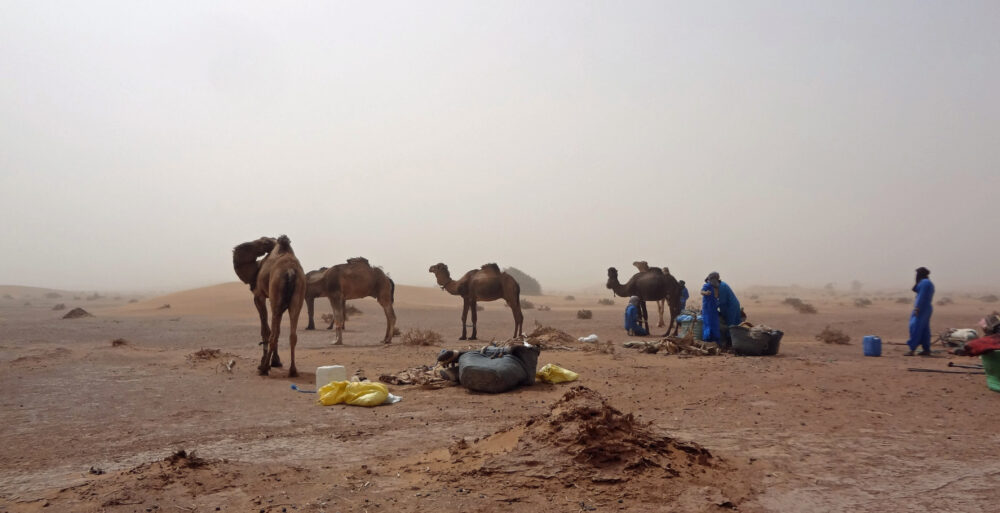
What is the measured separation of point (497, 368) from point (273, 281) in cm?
485

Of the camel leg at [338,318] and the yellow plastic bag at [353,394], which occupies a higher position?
the camel leg at [338,318]

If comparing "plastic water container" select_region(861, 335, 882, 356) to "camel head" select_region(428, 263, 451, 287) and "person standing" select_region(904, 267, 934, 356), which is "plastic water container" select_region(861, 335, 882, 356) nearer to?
"person standing" select_region(904, 267, 934, 356)

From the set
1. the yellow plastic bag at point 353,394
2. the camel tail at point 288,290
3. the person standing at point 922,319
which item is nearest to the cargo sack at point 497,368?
the yellow plastic bag at point 353,394

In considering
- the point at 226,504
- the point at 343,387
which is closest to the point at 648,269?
the point at 343,387

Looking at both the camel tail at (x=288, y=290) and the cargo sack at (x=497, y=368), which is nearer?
the cargo sack at (x=497, y=368)

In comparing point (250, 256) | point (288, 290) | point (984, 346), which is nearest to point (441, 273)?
point (250, 256)

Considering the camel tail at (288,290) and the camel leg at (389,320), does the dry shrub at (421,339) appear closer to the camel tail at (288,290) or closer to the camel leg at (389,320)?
the camel leg at (389,320)

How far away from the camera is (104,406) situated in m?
8.70

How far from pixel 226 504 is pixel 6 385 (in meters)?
8.42

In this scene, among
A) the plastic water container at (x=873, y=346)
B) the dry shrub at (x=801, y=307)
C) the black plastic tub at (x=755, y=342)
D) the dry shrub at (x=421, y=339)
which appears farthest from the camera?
the dry shrub at (x=801, y=307)

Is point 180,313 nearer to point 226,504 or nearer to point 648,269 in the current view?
point 648,269

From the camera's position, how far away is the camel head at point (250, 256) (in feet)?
41.7

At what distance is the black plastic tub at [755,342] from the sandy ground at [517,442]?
6.14ft

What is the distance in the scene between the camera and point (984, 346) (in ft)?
29.5
